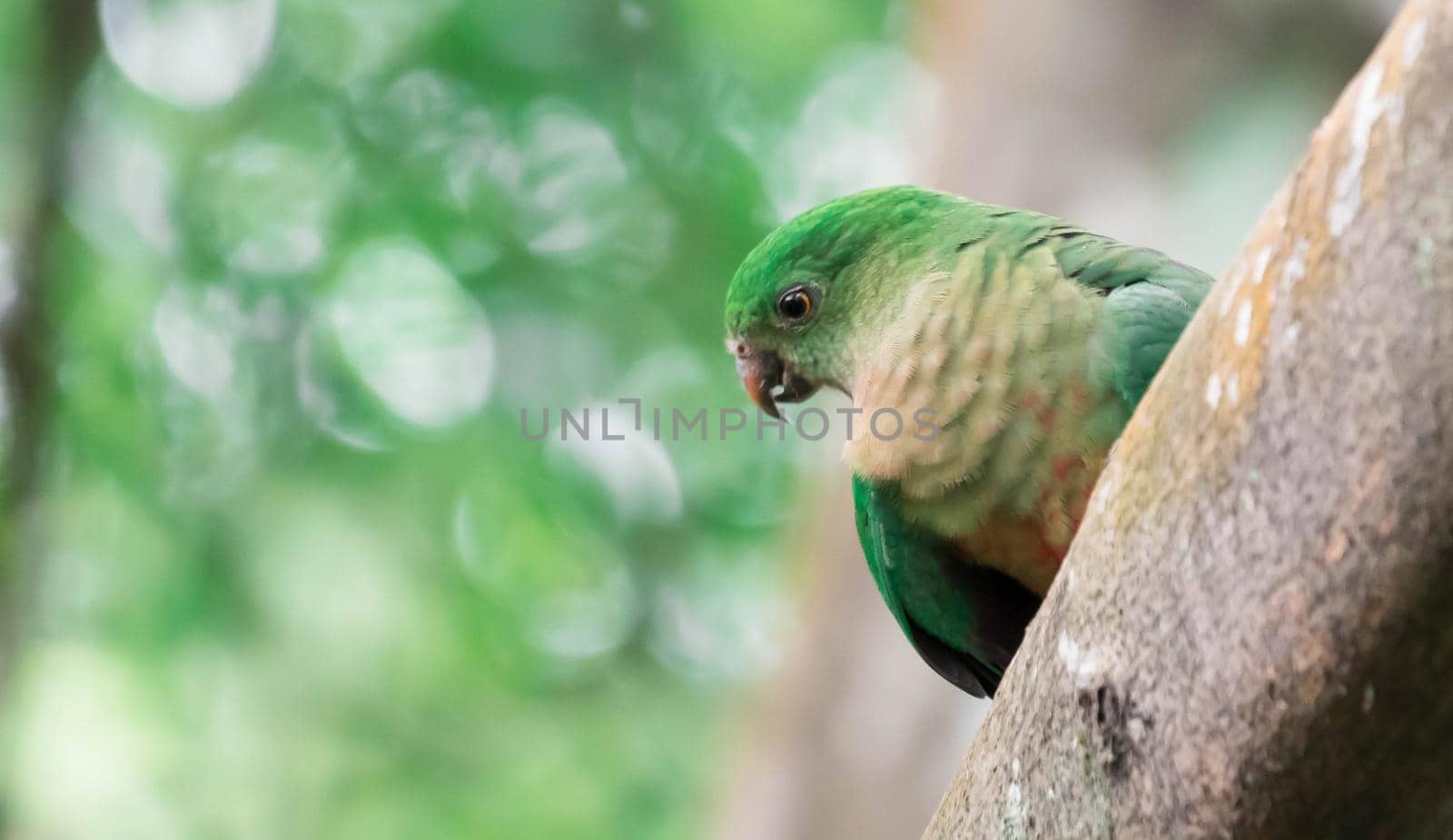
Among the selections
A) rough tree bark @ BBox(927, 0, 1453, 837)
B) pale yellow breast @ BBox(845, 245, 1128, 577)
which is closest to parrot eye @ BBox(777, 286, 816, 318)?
pale yellow breast @ BBox(845, 245, 1128, 577)

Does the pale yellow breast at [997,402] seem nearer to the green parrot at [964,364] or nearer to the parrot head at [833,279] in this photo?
the green parrot at [964,364]

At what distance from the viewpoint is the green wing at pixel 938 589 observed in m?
2.40

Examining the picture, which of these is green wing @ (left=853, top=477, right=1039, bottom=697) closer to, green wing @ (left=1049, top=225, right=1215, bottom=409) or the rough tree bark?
green wing @ (left=1049, top=225, right=1215, bottom=409)

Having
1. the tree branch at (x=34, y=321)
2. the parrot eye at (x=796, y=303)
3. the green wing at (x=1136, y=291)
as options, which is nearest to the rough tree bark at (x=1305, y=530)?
the green wing at (x=1136, y=291)

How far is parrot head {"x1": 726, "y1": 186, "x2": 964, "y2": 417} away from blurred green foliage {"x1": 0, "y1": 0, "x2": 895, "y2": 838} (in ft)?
8.66

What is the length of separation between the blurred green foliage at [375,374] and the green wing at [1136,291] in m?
3.09

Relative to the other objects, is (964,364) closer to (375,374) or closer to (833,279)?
(833,279)

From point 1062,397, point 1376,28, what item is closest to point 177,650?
point 1062,397

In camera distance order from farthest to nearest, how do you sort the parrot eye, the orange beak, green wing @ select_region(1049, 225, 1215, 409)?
the orange beak < the parrot eye < green wing @ select_region(1049, 225, 1215, 409)

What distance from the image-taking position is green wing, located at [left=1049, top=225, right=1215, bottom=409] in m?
2.04

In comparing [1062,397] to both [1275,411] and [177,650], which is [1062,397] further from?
[177,650]

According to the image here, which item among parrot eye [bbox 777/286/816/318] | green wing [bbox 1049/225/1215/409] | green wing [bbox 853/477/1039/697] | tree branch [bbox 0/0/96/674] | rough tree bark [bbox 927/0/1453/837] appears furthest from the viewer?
tree branch [bbox 0/0/96/674]

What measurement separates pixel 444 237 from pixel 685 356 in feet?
4.07

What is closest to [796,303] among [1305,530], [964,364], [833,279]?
[833,279]
